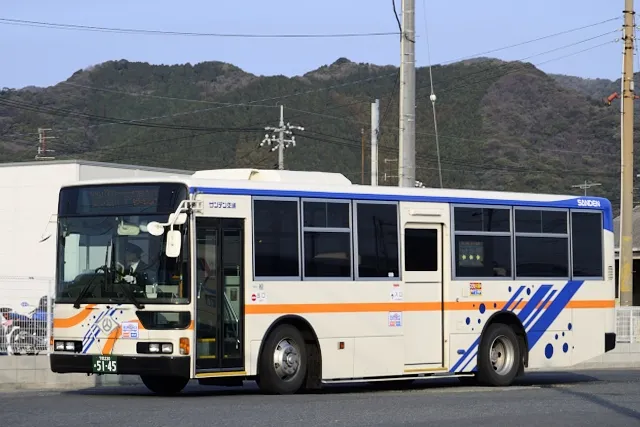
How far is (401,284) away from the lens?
62.8ft

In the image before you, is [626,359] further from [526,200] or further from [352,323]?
[352,323]

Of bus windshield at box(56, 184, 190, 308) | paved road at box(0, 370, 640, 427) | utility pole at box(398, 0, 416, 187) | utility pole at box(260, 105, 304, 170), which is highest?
utility pole at box(260, 105, 304, 170)

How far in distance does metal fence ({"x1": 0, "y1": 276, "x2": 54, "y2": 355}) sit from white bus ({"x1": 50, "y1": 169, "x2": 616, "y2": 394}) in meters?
4.34

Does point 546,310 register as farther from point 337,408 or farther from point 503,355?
point 337,408

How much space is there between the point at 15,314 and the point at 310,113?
12440 centimetres

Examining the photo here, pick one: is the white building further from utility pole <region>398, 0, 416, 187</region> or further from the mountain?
the mountain

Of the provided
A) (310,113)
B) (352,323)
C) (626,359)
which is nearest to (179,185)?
(352,323)

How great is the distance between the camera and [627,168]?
34.8 meters

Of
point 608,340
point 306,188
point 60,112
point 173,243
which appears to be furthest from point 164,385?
point 60,112

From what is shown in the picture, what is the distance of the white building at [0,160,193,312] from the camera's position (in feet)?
131

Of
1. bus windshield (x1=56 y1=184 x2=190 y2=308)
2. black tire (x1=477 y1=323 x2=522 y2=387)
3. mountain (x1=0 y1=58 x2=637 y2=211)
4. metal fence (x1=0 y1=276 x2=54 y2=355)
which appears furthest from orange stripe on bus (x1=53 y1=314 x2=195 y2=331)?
mountain (x1=0 y1=58 x2=637 y2=211)

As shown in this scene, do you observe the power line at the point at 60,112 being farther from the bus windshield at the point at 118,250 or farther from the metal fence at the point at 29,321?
the bus windshield at the point at 118,250

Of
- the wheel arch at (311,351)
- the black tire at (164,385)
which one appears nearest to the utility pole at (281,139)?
the black tire at (164,385)

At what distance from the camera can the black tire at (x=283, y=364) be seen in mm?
17047
